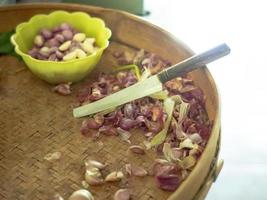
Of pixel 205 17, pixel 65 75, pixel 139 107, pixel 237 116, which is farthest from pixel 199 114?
pixel 205 17

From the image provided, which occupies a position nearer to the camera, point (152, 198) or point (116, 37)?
point (152, 198)

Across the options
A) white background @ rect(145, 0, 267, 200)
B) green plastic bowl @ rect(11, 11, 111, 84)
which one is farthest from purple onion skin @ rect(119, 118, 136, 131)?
white background @ rect(145, 0, 267, 200)

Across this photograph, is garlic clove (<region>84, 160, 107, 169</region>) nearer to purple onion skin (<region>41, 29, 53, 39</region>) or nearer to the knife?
the knife

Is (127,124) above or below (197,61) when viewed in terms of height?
below

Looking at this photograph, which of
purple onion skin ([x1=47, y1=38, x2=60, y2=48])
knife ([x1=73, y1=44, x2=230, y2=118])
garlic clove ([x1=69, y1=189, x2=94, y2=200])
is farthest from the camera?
purple onion skin ([x1=47, y1=38, x2=60, y2=48])

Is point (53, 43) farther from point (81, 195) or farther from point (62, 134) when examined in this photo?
point (81, 195)

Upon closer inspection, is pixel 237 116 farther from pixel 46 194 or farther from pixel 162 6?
pixel 46 194

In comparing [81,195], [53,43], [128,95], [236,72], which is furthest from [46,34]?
[236,72]
